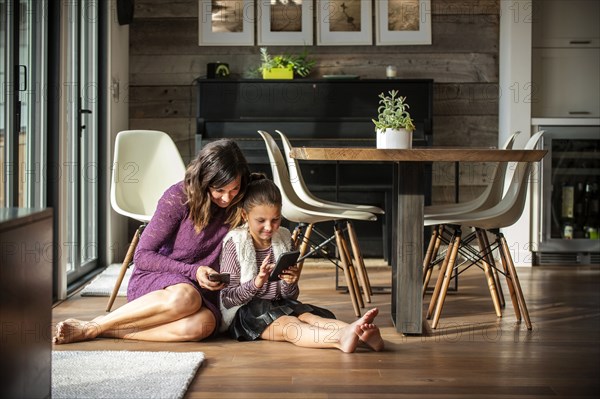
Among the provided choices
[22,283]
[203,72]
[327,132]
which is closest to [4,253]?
[22,283]

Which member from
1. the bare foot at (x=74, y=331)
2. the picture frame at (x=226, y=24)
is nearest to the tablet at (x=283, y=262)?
the bare foot at (x=74, y=331)

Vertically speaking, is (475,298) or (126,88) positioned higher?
(126,88)

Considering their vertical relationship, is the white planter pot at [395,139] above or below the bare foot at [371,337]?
above

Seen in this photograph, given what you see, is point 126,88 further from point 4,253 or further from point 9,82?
point 4,253

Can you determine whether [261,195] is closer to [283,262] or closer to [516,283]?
[283,262]

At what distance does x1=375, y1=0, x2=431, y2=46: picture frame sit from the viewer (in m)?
5.86

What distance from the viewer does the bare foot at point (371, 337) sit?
2863 mm

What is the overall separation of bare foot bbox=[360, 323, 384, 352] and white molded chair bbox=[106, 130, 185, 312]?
1490mm

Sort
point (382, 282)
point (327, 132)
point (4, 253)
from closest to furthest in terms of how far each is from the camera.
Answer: point (4, 253) → point (382, 282) → point (327, 132)

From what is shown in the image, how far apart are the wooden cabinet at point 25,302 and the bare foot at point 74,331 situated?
36.3 inches

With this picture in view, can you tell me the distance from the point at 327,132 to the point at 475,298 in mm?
1770

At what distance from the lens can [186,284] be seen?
303cm

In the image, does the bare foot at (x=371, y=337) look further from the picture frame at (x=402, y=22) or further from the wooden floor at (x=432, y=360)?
the picture frame at (x=402, y=22)

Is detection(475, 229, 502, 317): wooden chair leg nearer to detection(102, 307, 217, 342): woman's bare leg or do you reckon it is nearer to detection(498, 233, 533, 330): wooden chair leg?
detection(498, 233, 533, 330): wooden chair leg
